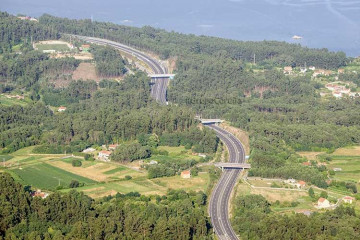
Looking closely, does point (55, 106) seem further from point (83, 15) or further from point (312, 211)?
point (83, 15)

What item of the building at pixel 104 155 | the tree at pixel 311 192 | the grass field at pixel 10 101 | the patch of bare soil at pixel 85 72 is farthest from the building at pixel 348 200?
the patch of bare soil at pixel 85 72

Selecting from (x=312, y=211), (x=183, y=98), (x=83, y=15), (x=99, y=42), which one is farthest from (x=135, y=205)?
(x=83, y=15)

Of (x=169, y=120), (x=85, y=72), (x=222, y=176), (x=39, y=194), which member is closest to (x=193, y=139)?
(x=169, y=120)

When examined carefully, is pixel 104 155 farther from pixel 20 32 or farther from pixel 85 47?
pixel 20 32

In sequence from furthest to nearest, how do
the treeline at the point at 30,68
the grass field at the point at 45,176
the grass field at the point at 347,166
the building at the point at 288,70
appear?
the building at the point at 288,70 < the treeline at the point at 30,68 < the grass field at the point at 347,166 < the grass field at the point at 45,176

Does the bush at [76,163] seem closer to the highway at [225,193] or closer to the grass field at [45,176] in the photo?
the grass field at [45,176]

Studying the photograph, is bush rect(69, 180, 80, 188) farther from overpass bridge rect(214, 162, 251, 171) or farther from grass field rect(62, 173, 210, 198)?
overpass bridge rect(214, 162, 251, 171)
